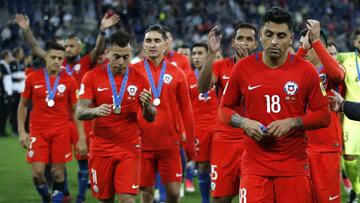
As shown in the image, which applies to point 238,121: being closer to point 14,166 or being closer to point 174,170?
point 174,170

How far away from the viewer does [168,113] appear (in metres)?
9.99

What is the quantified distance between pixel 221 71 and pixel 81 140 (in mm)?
2098

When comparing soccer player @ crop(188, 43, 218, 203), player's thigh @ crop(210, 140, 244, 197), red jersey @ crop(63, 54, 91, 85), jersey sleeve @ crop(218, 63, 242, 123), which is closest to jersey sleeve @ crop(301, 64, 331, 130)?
jersey sleeve @ crop(218, 63, 242, 123)

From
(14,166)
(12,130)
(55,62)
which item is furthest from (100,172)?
(12,130)

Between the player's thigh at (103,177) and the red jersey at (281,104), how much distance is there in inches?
92.6

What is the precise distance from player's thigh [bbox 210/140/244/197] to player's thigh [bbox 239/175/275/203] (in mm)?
2061

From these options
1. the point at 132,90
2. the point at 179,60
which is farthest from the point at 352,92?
the point at 179,60

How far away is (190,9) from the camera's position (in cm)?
3594

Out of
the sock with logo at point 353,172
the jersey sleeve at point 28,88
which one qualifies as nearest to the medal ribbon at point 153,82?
the jersey sleeve at point 28,88

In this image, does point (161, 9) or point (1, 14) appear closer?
point (1, 14)

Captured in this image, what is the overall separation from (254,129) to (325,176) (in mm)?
2061

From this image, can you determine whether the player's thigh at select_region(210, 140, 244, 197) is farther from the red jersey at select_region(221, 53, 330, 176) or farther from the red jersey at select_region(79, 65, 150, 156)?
the red jersey at select_region(221, 53, 330, 176)

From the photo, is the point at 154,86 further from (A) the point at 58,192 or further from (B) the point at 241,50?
(A) the point at 58,192

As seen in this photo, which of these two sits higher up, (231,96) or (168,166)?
(231,96)
